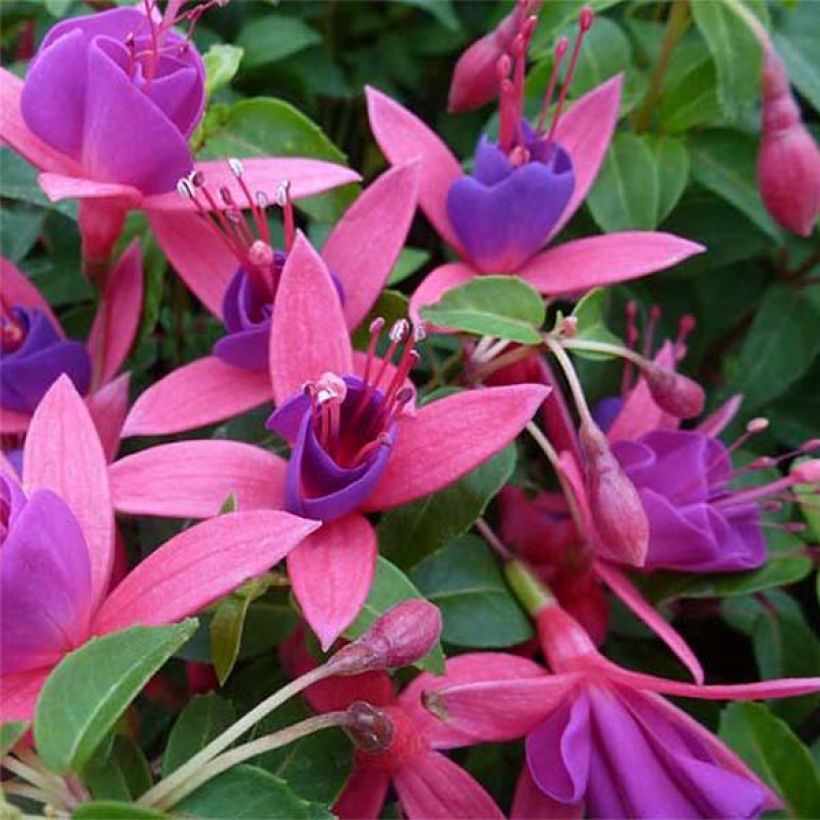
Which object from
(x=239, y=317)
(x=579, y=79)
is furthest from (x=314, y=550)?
(x=579, y=79)

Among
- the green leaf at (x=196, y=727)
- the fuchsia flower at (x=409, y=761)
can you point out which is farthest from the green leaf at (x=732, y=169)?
the green leaf at (x=196, y=727)

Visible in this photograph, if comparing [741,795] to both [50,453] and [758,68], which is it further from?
[758,68]

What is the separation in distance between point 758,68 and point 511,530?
1.32 ft

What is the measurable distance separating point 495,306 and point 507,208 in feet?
0.26

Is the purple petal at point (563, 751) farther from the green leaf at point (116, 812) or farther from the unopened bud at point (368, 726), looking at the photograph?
the green leaf at point (116, 812)

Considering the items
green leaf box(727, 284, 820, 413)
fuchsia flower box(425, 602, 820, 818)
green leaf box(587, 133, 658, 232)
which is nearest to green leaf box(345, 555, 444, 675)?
fuchsia flower box(425, 602, 820, 818)

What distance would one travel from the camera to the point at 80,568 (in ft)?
1.83

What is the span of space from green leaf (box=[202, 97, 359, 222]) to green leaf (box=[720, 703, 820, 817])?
0.43 m

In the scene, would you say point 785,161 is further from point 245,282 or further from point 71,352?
point 71,352

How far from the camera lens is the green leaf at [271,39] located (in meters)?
1.00

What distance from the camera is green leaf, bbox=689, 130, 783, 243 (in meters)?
0.97

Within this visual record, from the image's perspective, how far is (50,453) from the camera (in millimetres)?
613

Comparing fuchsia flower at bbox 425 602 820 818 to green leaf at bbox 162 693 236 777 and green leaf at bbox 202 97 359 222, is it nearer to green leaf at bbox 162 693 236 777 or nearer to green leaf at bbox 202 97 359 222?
green leaf at bbox 162 693 236 777

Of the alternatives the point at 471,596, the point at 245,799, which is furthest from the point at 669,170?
the point at 245,799
